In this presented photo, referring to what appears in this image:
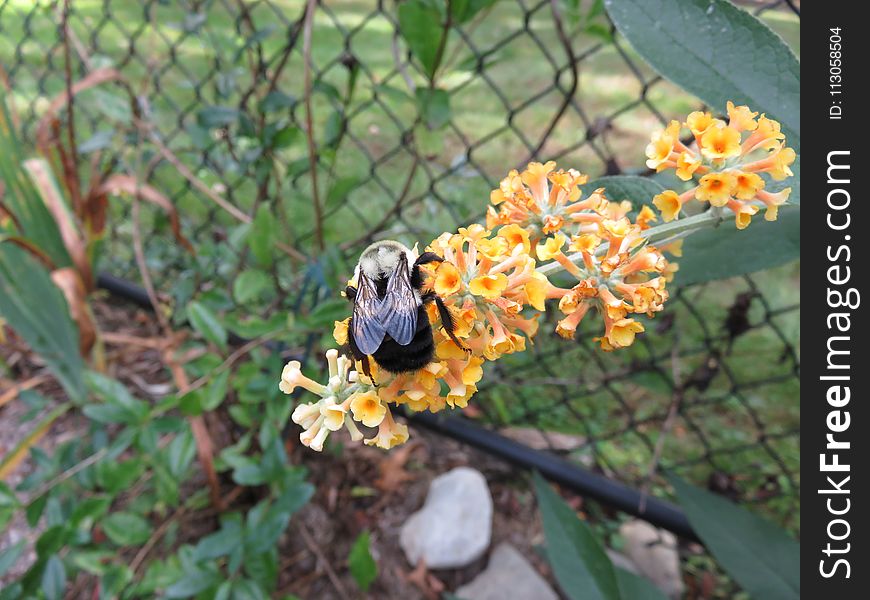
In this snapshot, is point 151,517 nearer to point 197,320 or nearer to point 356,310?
point 197,320

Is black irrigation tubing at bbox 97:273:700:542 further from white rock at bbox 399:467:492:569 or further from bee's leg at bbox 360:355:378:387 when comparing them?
bee's leg at bbox 360:355:378:387

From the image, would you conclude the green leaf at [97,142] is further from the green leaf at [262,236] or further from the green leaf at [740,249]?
the green leaf at [740,249]

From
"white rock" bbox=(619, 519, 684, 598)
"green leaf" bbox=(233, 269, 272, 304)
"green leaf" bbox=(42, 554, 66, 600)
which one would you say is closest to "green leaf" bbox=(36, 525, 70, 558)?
"green leaf" bbox=(42, 554, 66, 600)

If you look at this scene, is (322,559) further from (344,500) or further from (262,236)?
(262,236)

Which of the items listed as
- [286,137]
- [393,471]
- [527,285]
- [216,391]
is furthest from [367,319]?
[393,471]

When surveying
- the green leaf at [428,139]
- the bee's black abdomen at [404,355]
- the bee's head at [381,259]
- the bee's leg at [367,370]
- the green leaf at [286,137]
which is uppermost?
the green leaf at [286,137]

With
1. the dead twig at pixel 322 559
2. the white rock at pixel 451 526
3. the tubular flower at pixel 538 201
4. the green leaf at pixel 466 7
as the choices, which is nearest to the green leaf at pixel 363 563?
the dead twig at pixel 322 559
